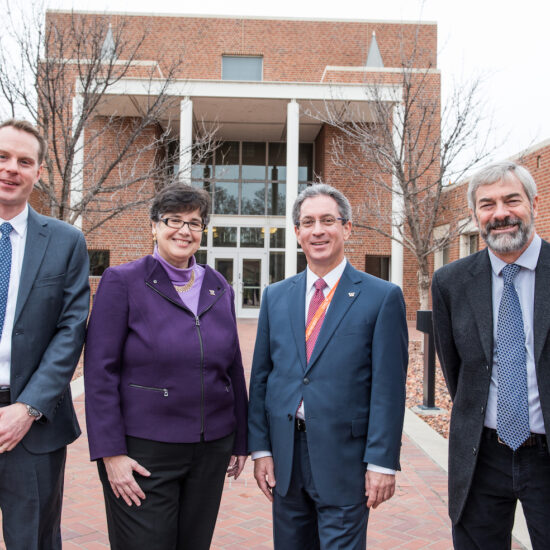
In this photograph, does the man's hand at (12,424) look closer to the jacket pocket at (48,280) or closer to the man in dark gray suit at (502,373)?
the jacket pocket at (48,280)

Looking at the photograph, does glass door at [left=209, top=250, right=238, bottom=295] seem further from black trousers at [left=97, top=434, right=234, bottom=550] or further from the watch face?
the watch face

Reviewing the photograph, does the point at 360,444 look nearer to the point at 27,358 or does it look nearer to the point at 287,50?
the point at 27,358

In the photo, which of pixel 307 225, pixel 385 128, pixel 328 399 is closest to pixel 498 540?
pixel 328 399

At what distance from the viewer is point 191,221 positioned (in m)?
2.55

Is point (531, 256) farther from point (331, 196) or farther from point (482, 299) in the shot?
point (331, 196)

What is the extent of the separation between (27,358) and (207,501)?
105cm

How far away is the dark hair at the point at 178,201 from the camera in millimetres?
2533

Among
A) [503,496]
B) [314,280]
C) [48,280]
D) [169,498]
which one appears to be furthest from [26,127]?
[503,496]

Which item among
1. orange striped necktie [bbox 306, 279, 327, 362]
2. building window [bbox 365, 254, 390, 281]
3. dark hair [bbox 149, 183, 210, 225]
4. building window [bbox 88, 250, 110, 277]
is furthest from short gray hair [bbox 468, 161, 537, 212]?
building window [bbox 88, 250, 110, 277]

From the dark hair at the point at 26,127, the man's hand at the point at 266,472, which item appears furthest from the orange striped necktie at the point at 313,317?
the dark hair at the point at 26,127

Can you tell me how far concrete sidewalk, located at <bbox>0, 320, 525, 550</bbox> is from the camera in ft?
11.4

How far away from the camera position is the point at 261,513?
3959 millimetres

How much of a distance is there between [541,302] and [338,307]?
86 cm

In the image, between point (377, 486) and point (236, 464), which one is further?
point (236, 464)
